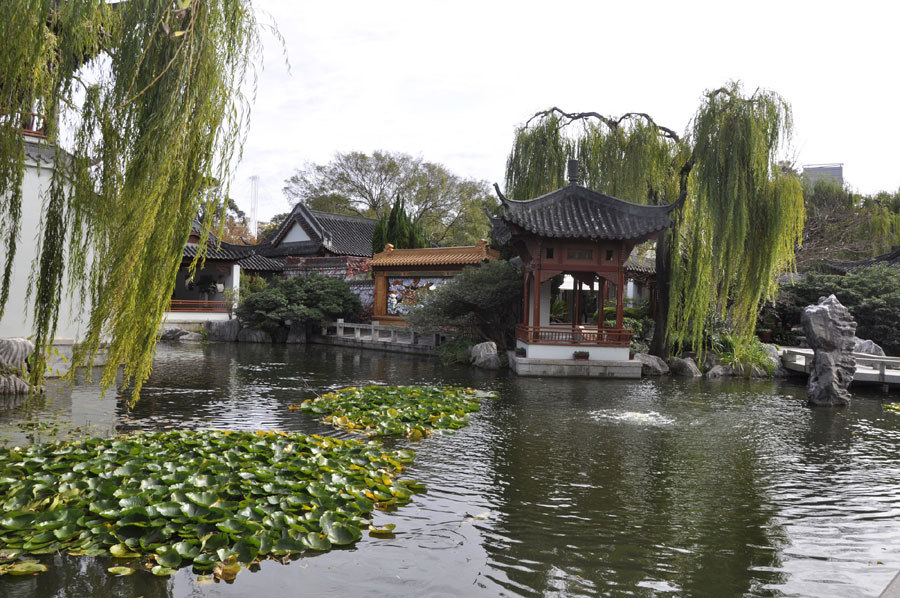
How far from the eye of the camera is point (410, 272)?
22031 mm

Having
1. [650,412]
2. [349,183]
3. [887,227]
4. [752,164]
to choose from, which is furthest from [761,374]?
[349,183]

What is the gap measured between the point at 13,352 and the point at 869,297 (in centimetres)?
1851

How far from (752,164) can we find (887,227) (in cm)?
1823

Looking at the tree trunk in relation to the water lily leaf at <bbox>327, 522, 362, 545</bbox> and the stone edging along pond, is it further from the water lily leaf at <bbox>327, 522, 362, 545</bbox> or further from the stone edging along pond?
the water lily leaf at <bbox>327, 522, 362, 545</bbox>

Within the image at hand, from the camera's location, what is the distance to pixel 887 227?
88.9ft

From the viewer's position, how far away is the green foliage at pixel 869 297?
16.8 meters

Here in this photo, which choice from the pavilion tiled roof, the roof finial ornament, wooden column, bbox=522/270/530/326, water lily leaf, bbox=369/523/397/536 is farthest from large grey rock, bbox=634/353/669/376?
water lily leaf, bbox=369/523/397/536

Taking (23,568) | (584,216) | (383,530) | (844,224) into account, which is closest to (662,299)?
(584,216)

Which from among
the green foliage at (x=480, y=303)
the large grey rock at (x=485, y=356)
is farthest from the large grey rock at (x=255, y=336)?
the large grey rock at (x=485, y=356)

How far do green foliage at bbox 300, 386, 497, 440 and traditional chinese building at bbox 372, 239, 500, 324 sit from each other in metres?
10.2

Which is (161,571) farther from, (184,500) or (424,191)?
(424,191)

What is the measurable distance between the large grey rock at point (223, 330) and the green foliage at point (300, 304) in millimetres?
378

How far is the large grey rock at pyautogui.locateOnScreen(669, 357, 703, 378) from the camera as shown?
46.6 feet

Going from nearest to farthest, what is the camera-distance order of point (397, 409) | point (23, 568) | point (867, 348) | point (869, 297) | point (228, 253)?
point (23, 568) < point (397, 409) < point (867, 348) < point (869, 297) < point (228, 253)
